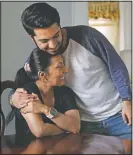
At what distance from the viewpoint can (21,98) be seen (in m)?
1.31

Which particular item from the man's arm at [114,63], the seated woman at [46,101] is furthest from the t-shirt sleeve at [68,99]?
the man's arm at [114,63]

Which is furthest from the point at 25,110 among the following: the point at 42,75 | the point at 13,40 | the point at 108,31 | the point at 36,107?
the point at 108,31

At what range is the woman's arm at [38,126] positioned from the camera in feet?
4.21

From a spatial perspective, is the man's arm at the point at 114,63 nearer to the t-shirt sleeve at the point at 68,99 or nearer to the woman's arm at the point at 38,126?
the t-shirt sleeve at the point at 68,99

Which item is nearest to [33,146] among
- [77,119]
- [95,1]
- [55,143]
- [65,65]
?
[55,143]

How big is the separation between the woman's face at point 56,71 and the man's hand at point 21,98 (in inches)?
4.7

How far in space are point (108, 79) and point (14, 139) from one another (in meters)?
0.53

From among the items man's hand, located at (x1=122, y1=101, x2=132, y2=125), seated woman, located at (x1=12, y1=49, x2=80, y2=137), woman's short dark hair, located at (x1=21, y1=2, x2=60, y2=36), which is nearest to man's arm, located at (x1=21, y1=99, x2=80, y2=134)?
seated woman, located at (x1=12, y1=49, x2=80, y2=137)

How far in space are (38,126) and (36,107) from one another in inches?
3.4

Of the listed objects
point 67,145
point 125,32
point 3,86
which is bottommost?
point 67,145

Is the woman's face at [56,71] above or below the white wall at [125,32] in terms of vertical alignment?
below

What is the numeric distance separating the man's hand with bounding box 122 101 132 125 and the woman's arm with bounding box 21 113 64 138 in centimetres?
33

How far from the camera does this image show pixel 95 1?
136cm

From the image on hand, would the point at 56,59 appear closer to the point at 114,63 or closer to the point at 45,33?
the point at 45,33
